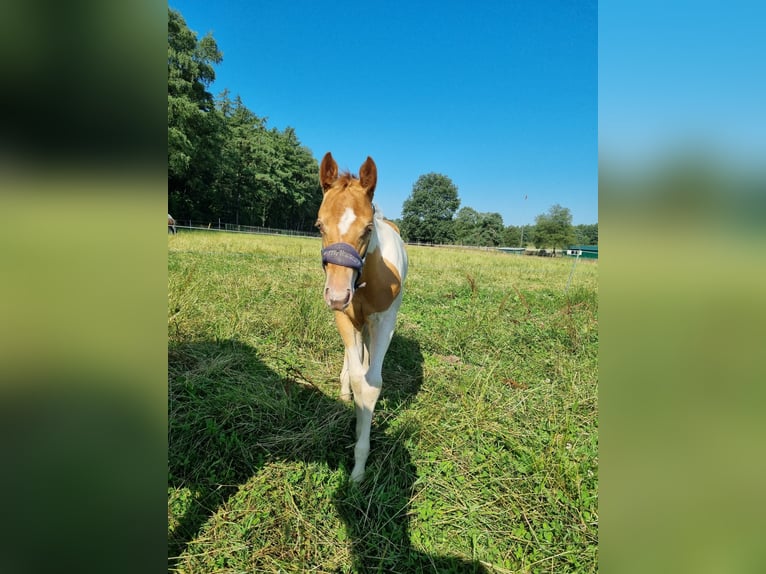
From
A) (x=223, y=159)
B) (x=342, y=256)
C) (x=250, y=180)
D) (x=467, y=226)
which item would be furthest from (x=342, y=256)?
(x=467, y=226)

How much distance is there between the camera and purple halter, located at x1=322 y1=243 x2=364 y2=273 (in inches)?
75.7

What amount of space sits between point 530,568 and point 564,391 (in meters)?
2.23

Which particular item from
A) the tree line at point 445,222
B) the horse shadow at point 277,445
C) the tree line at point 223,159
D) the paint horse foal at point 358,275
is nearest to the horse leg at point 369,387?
the paint horse foal at point 358,275

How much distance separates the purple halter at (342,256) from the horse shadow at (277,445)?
1618mm

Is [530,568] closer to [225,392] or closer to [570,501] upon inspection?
[570,501]

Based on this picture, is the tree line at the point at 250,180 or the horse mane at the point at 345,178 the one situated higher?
the tree line at the point at 250,180

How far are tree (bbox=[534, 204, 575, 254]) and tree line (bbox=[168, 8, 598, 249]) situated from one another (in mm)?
174

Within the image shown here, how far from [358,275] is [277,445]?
1628mm

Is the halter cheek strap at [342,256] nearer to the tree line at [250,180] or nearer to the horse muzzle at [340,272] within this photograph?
the horse muzzle at [340,272]

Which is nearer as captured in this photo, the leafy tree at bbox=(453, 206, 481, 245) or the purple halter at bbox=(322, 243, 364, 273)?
the purple halter at bbox=(322, 243, 364, 273)

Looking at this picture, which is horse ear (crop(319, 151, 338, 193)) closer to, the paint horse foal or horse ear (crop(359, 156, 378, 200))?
the paint horse foal

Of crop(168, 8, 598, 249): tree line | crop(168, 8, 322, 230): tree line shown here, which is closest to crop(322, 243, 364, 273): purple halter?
Result: crop(168, 8, 598, 249): tree line

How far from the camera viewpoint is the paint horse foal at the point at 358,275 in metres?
1.95
